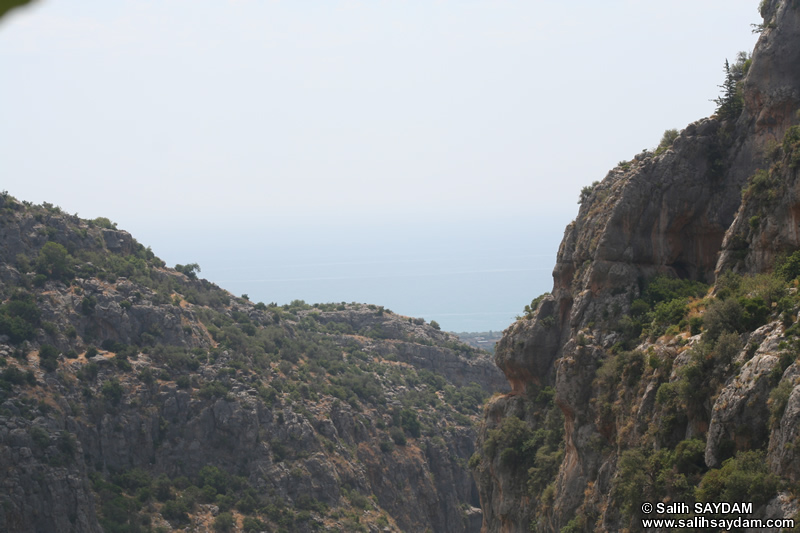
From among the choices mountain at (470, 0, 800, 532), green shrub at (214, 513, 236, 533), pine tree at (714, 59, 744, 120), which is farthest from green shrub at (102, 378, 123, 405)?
pine tree at (714, 59, 744, 120)

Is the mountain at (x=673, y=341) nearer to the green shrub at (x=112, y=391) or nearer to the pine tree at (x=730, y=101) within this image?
the pine tree at (x=730, y=101)

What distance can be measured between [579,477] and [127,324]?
42436 mm

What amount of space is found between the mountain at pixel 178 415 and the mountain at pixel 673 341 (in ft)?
71.5

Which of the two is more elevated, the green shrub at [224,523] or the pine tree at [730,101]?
the pine tree at [730,101]

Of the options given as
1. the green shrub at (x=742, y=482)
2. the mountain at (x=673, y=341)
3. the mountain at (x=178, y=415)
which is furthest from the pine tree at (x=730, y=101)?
the mountain at (x=178, y=415)

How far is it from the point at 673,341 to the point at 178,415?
42404mm

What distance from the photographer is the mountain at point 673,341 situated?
66.9ft

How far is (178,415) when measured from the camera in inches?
2356

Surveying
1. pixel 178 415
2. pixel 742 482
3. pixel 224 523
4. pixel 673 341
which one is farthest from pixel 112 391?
pixel 742 482

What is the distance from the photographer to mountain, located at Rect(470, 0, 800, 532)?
803 inches

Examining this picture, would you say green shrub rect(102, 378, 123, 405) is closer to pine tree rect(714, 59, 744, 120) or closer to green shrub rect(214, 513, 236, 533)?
green shrub rect(214, 513, 236, 533)

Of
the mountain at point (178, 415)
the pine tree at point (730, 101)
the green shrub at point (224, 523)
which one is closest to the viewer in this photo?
the pine tree at point (730, 101)

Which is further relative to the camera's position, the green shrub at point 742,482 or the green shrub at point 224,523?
the green shrub at point 224,523

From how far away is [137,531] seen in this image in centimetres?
5016
